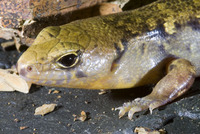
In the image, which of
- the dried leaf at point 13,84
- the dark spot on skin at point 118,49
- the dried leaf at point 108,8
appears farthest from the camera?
the dried leaf at point 108,8

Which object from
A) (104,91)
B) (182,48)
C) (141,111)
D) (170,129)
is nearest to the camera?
(170,129)

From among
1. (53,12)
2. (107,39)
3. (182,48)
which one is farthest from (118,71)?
(53,12)

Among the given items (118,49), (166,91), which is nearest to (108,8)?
(118,49)

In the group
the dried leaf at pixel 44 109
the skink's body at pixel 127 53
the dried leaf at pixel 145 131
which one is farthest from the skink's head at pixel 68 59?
the dried leaf at pixel 145 131

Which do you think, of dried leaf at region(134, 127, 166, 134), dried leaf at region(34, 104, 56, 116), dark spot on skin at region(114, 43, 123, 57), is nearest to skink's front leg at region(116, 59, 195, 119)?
dried leaf at region(134, 127, 166, 134)

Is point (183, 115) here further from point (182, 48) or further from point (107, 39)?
point (107, 39)

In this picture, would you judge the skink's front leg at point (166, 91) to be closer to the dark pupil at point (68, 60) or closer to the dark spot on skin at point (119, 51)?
the dark spot on skin at point (119, 51)
